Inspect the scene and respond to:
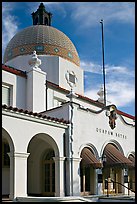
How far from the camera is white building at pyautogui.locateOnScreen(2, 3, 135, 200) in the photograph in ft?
48.5

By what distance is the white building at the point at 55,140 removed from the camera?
48.5ft

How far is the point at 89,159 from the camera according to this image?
60.0 feet

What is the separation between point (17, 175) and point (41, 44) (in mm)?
14777

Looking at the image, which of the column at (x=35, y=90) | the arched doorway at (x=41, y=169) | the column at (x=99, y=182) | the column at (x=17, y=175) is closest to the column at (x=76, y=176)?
the arched doorway at (x=41, y=169)

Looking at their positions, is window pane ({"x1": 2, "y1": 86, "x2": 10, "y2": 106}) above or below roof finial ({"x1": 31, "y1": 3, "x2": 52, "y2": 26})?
below

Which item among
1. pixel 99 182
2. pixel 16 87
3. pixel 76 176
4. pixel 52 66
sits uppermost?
pixel 52 66

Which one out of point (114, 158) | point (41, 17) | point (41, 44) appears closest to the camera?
point (114, 158)

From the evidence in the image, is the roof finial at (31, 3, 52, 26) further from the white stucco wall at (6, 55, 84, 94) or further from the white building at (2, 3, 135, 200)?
the white building at (2, 3, 135, 200)

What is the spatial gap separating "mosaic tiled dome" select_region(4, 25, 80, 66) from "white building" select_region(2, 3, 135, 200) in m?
0.92

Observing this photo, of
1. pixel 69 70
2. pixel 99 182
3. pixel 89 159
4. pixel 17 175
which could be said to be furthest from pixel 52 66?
pixel 17 175

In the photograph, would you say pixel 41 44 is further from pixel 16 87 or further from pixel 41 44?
pixel 16 87

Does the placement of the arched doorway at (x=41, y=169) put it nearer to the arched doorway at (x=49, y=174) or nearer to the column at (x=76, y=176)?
the arched doorway at (x=49, y=174)

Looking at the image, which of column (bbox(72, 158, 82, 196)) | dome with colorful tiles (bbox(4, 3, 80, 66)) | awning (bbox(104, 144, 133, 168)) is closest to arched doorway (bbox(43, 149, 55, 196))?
column (bbox(72, 158, 82, 196))

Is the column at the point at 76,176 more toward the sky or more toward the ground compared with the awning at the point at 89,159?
more toward the ground
